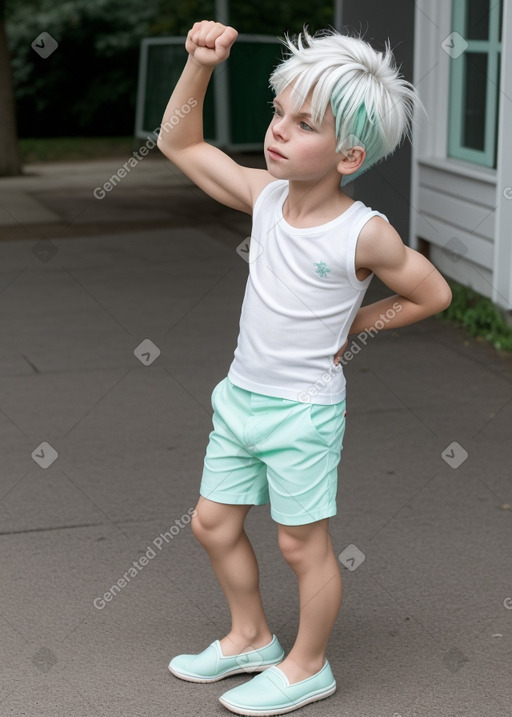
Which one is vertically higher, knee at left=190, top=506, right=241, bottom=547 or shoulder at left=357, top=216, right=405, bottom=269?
shoulder at left=357, top=216, right=405, bottom=269

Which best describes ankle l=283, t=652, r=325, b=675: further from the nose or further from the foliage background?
the foliage background

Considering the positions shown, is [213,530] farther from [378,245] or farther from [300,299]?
[378,245]

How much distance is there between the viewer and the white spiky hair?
257 cm

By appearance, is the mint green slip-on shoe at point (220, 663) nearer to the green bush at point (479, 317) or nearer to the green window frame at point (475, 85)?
the green bush at point (479, 317)

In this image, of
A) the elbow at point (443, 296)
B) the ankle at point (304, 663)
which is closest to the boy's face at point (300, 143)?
the elbow at point (443, 296)

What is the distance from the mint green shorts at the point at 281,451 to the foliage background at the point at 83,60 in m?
20.5

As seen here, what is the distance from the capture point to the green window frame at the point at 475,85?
7258mm

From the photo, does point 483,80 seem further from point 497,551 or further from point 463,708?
point 463,708

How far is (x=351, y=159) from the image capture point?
268 cm

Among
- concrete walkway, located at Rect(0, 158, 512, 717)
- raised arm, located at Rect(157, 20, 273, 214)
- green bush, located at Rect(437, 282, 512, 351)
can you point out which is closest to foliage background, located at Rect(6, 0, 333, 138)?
concrete walkway, located at Rect(0, 158, 512, 717)

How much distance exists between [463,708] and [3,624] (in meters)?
1.35

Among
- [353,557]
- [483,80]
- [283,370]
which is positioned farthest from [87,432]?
[483,80]

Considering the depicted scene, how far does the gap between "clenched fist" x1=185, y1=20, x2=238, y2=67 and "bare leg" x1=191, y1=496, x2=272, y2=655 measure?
1.07 metres

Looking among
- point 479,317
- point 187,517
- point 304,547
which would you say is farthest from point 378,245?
point 479,317
